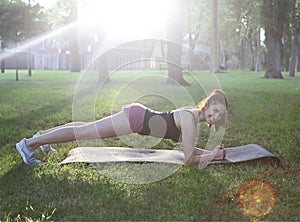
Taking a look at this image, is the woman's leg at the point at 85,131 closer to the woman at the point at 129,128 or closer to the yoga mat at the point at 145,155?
the woman at the point at 129,128

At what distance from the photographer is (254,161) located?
446 centimetres

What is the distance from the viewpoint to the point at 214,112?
4242 millimetres

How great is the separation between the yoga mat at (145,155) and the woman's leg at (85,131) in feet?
0.80

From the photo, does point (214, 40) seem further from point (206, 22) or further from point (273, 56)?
point (206, 22)

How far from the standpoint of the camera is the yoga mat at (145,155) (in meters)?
4.43

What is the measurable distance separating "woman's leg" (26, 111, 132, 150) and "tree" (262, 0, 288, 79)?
55.0 feet

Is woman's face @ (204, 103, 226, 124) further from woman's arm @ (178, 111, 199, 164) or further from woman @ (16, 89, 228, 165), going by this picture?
woman's arm @ (178, 111, 199, 164)

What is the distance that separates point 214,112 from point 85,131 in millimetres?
1331

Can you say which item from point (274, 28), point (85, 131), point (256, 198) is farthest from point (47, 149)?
point (274, 28)

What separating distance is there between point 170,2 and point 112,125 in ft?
37.8

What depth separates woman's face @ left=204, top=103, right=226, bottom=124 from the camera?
13.9 feet

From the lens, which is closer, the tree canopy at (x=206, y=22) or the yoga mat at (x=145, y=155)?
the yoga mat at (x=145, y=155)

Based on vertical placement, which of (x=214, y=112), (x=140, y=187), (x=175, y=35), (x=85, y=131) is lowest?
(x=140, y=187)

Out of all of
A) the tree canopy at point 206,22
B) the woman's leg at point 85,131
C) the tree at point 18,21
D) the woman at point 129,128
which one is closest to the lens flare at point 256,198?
the woman at point 129,128
